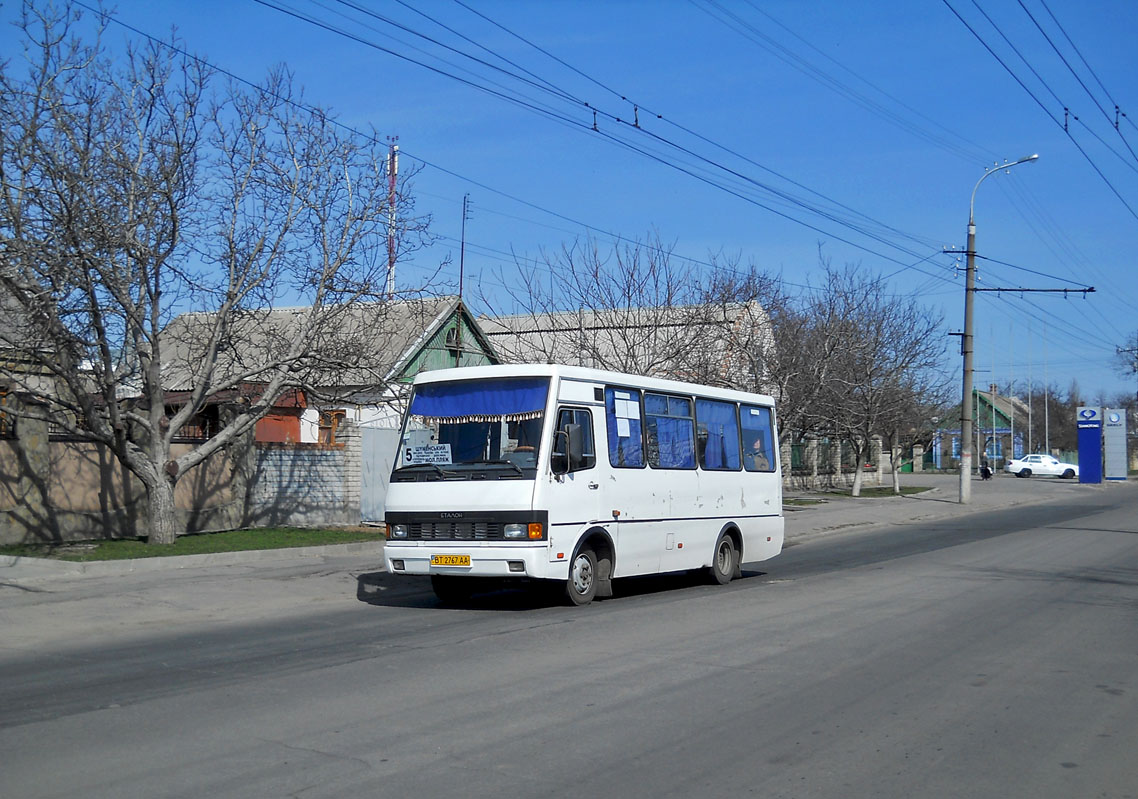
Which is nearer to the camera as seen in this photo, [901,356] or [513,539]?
[513,539]

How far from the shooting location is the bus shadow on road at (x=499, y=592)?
45.0ft

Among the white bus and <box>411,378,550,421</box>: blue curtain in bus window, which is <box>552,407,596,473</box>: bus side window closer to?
the white bus

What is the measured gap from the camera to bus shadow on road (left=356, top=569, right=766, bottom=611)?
13.7 m

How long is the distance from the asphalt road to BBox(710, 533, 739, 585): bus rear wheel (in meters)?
1.63

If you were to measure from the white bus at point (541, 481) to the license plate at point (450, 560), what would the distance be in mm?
13

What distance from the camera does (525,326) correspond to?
4691 centimetres

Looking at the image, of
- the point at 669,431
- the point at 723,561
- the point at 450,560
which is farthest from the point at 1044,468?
the point at 450,560

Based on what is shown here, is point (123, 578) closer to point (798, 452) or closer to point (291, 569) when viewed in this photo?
point (291, 569)

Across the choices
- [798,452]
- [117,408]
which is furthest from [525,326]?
[117,408]

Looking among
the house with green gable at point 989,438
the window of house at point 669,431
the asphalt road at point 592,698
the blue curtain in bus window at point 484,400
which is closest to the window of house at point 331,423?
the asphalt road at point 592,698

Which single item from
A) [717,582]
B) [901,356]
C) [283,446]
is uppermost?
→ [901,356]

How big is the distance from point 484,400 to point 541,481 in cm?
131

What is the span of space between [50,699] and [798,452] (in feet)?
151

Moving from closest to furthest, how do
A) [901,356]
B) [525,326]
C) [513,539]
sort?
[513,539] < [901,356] < [525,326]
